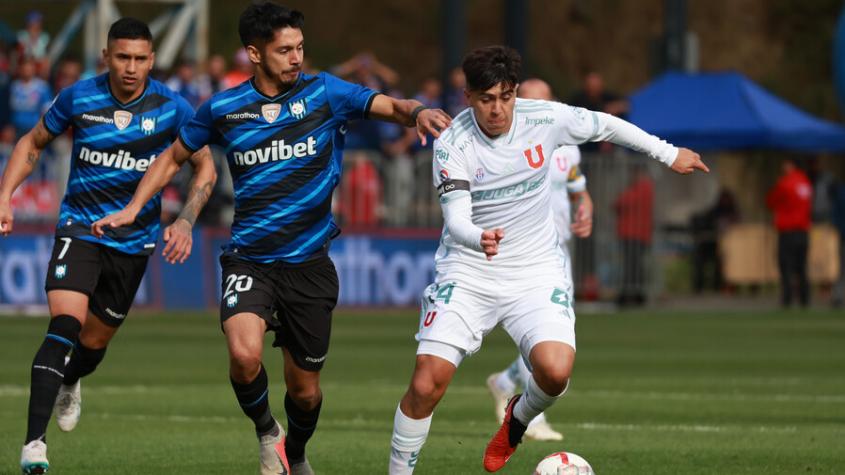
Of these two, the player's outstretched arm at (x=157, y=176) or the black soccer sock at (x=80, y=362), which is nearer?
the player's outstretched arm at (x=157, y=176)

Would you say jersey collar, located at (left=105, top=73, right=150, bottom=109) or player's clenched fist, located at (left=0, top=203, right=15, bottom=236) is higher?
jersey collar, located at (left=105, top=73, right=150, bottom=109)

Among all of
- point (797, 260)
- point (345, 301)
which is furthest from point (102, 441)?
point (797, 260)

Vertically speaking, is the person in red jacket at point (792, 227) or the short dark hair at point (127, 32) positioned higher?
the short dark hair at point (127, 32)

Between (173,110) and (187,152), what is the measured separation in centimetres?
115

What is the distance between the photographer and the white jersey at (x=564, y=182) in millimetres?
12523

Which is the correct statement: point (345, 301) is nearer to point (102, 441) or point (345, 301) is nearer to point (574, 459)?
point (102, 441)

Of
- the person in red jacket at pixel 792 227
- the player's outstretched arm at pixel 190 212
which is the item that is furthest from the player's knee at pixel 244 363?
the person in red jacket at pixel 792 227

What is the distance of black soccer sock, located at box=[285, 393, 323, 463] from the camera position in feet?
32.2

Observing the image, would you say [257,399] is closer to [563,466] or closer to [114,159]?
A: [563,466]

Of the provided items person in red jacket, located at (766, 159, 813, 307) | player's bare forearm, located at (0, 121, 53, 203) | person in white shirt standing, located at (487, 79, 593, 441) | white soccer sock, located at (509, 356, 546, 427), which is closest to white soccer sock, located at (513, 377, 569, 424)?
white soccer sock, located at (509, 356, 546, 427)

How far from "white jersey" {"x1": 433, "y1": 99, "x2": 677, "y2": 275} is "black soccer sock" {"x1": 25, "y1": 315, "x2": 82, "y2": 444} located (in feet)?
7.07

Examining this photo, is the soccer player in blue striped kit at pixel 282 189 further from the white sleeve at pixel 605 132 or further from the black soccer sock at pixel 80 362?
the black soccer sock at pixel 80 362

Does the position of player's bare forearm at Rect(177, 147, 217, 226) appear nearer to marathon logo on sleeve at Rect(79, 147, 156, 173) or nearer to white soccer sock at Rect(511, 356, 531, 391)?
marathon logo on sleeve at Rect(79, 147, 156, 173)

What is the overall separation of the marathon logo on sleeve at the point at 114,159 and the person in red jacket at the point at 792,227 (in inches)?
731
